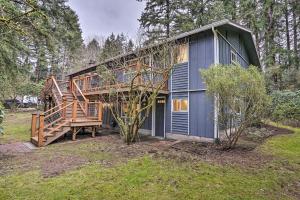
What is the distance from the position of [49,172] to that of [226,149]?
6.14m

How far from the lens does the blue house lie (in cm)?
938

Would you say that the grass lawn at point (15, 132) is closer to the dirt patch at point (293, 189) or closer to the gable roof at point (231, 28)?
the gable roof at point (231, 28)

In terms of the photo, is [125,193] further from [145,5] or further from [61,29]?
[145,5]

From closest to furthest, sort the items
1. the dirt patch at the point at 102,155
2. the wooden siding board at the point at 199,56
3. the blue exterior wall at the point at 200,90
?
the dirt patch at the point at 102,155 → the blue exterior wall at the point at 200,90 → the wooden siding board at the point at 199,56

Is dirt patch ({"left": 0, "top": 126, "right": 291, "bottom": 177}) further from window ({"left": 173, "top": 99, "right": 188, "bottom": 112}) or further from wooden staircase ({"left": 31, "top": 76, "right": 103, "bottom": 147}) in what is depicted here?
window ({"left": 173, "top": 99, "right": 188, "bottom": 112})

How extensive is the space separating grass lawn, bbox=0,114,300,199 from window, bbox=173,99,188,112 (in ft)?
11.1

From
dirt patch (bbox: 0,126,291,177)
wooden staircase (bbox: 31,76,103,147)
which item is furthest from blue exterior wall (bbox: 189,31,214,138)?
wooden staircase (bbox: 31,76,103,147)

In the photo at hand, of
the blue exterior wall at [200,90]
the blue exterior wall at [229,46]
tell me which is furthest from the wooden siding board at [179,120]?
the blue exterior wall at [229,46]

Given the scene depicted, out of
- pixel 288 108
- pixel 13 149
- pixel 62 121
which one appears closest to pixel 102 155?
pixel 13 149

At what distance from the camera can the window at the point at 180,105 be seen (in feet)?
33.8

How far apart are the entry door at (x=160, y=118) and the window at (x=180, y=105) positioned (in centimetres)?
77

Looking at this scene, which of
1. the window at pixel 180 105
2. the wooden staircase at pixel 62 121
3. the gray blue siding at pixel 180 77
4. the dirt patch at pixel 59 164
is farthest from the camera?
the gray blue siding at pixel 180 77

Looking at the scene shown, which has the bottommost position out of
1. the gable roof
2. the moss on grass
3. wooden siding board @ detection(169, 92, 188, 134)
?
the moss on grass

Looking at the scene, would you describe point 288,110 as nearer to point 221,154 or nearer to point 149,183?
point 221,154
